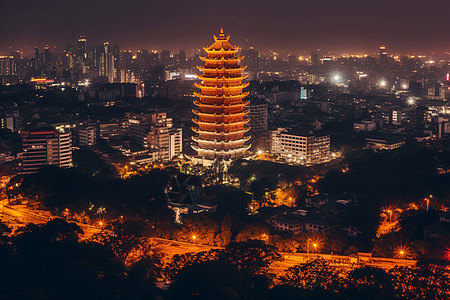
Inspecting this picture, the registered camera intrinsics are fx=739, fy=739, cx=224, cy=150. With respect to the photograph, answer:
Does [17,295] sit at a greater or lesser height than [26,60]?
lesser

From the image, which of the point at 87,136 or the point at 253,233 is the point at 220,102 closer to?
the point at 87,136

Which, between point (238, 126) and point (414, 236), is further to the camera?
point (238, 126)

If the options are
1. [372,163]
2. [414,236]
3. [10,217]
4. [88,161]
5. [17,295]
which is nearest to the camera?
[17,295]

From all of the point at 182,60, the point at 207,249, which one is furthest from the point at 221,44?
the point at 182,60

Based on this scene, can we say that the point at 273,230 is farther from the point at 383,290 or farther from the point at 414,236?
the point at 383,290

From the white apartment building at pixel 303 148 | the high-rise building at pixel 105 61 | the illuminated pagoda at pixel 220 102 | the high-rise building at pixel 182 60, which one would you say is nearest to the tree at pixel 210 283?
the illuminated pagoda at pixel 220 102

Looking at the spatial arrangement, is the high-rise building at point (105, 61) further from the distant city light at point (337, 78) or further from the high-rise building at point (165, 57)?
the distant city light at point (337, 78)

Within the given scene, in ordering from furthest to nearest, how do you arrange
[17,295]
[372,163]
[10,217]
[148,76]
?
1. [148,76]
2. [372,163]
3. [10,217]
4. [17,295]

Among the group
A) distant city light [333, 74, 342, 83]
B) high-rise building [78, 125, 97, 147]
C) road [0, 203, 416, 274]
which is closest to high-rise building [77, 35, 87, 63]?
distant city light [333, 74, 342, 83]

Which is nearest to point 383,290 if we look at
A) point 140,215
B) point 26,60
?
point 140,215
